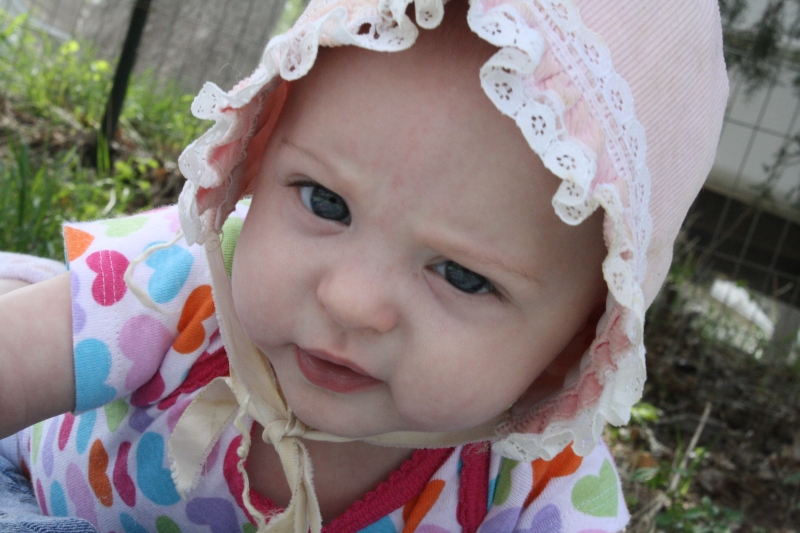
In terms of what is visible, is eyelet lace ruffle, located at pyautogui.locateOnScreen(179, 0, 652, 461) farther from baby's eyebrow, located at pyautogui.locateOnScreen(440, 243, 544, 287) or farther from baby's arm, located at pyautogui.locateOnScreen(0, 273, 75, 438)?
baby's arm, located at pyautogui.locateOnScreen(0, 273, 75, 438)

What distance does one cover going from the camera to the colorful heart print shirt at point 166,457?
4.59ft

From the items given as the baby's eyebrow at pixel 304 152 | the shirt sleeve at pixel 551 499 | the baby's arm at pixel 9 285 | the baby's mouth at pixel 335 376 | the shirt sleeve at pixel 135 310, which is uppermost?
the baby's eyebrow at pixel 304 152

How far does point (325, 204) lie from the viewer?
3.56 feet

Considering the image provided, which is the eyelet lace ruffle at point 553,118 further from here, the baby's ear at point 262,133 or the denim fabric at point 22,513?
the denim fabric at point 22,513

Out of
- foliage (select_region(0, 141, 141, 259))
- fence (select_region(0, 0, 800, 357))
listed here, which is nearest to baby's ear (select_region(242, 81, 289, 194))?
foliage (select_region(0, 141, 141, 259))

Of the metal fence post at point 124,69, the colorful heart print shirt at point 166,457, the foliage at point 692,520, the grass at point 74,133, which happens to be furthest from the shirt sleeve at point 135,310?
the metal fence post at point 124,69

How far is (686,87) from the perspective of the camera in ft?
3.74

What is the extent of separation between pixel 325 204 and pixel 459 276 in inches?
8.1

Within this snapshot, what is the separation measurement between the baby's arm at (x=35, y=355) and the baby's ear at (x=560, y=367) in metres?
0.79

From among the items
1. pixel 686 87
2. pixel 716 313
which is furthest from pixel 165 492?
pixel 716 313

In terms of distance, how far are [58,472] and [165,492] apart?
0.24 meters

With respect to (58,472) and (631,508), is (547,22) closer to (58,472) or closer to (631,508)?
(58,472)

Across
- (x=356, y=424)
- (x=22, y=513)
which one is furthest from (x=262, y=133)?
(x=22, y=513)

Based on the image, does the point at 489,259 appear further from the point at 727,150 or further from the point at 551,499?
the point at 727,150
